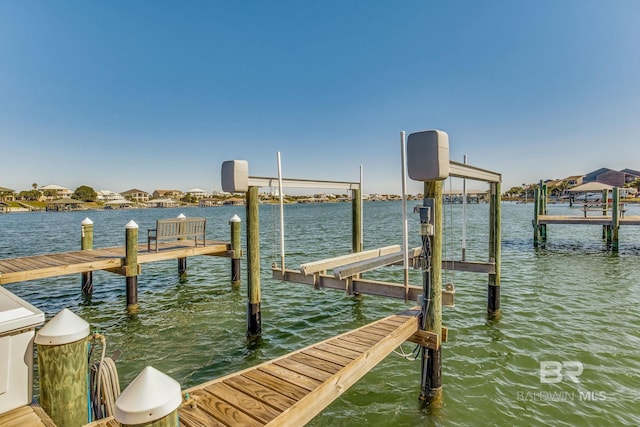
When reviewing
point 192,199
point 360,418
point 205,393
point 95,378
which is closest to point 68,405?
point 95,378

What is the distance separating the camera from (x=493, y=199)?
9.25 meters

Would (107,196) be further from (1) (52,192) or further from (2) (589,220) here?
(2) (589,220)

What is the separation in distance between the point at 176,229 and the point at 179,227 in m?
0.14

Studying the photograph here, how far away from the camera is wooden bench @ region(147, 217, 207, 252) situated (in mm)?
11344

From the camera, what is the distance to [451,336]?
801 cm

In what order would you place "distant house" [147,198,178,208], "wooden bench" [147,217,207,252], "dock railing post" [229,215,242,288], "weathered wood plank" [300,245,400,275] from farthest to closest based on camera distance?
"distant house" [147,198,178,208] → "dock railing post" [229,215,242,288] → "wooden bench" [147,217,207,252] → "weathered wood plank" [300,245,400,275]

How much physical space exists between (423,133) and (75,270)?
400 inches

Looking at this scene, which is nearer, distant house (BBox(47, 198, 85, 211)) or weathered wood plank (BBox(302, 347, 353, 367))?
weathered wood plank (BBox(302, 347, 353, 367))

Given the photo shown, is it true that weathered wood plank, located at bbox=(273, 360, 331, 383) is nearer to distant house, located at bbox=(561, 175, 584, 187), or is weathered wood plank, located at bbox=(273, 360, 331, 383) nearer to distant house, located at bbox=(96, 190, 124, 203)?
distant house, located at bbox=(561, 175, 584, 187)

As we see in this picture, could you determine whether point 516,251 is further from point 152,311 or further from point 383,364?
point 152,311

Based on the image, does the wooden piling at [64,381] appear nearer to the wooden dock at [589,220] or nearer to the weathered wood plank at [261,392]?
the weathered wood plank at [261,392]

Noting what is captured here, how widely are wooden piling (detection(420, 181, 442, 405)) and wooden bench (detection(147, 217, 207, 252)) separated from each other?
893cm

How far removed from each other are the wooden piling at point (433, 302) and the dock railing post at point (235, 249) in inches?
338

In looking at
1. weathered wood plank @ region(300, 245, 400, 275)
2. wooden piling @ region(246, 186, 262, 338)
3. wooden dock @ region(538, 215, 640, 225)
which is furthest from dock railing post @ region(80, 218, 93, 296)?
wooden dock @ region(538, 215, 640, 225)
